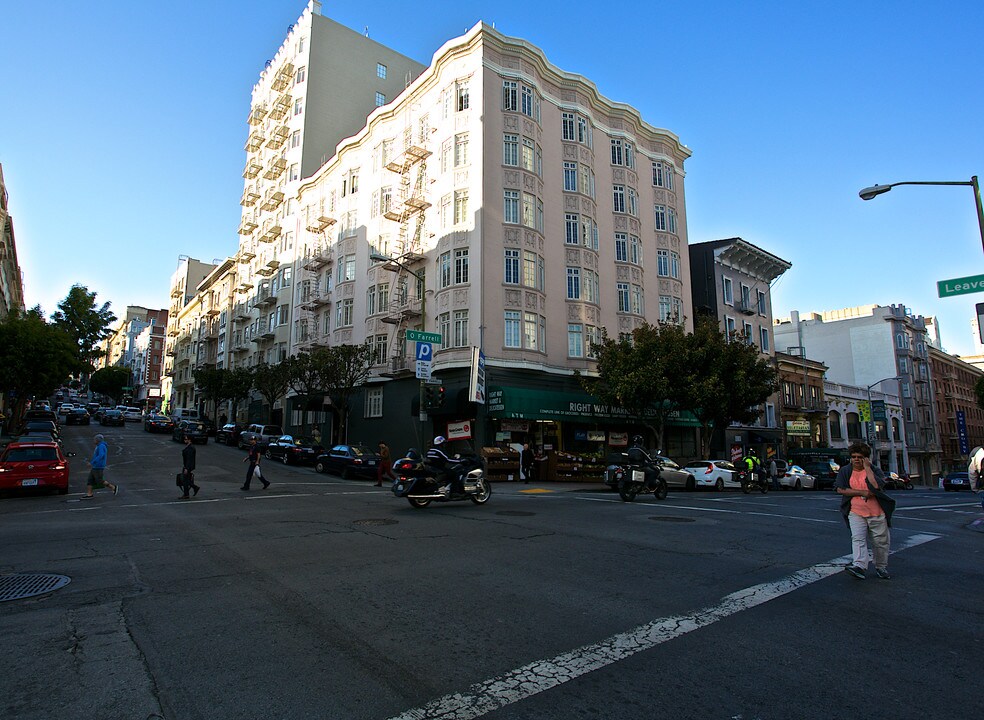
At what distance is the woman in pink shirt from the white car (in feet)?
91.0

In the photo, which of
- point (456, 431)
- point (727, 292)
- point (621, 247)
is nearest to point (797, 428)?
point (727, 292)

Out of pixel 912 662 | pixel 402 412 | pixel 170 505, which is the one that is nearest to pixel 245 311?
pixel 402 412

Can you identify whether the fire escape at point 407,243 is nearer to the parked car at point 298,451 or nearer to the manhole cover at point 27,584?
the parked car at point 298,451

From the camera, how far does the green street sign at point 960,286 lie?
1295 cm

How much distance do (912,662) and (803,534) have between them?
21.5ft

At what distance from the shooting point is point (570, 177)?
35.2m

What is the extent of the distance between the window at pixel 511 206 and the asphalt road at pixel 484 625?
23.1 meters

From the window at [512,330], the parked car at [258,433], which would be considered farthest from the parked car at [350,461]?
the parked car at [258,433]

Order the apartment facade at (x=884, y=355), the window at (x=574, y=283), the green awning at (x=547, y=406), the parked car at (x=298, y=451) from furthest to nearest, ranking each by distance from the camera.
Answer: the apartment facade at (x=884, y=355), the window at (x=574, y=283), the parked car at (x=298, y=451), the green awning at (x=547, y=406)

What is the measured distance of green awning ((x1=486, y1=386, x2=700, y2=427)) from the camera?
28.4m

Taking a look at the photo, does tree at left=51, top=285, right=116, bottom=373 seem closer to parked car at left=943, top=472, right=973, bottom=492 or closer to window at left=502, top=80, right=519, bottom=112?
window at left=502, top=80, right=519, bottom=112

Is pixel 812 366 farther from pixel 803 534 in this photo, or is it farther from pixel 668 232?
pixel 803 534

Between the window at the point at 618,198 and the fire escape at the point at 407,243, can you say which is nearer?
the fire escape at the point at 407,243

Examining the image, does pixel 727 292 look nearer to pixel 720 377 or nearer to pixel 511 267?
pixel 720 377
